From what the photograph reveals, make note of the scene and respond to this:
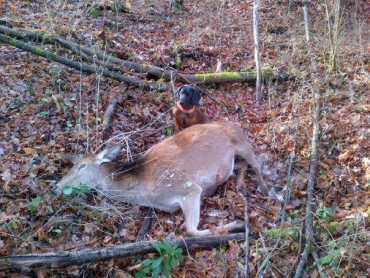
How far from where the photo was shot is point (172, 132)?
7.55 meters

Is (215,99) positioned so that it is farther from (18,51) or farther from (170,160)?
(18,51)

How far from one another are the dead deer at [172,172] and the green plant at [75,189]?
0.18 m

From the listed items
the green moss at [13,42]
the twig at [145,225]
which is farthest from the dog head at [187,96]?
the green moss at [13,42]

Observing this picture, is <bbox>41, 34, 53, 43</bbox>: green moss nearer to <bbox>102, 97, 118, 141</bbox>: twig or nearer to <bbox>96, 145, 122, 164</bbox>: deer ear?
<bbox>102, 97, 118, 141</bbox>: twig

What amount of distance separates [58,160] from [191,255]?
266 cm

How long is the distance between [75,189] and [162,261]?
1.67 meters

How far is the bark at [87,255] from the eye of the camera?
398 centimetres

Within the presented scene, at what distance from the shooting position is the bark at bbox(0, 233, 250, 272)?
157 inches

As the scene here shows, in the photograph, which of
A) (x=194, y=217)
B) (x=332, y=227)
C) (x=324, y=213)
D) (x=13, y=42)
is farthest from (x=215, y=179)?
(x=13, y=42)

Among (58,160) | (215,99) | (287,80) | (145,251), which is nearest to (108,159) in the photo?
(58,160)

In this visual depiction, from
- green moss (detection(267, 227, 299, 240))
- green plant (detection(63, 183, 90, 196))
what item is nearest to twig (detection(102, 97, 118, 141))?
green plant (detection(63, 183, 90, 196))

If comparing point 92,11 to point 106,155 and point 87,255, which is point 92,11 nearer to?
point 106,155

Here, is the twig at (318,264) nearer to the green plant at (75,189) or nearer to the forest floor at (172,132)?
the forest floor at (172,132)

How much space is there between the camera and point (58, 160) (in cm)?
605
